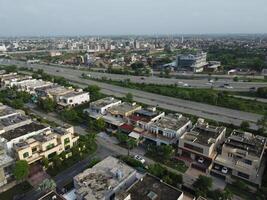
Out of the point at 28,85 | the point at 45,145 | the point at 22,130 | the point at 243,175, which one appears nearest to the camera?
the point at 243,175

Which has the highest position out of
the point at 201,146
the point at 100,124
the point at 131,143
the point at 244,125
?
the point at 201,146

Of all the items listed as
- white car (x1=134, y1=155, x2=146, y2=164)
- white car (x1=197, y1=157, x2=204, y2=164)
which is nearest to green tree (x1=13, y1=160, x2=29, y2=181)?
white car (x1=134, y1=155, x2=146, y2=164)

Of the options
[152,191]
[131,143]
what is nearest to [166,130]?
[131,143]

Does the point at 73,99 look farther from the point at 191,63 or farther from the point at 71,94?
the point at 191,63

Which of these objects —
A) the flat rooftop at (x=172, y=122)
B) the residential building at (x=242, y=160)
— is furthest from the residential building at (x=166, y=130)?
the residential building at (x=242, y=160)

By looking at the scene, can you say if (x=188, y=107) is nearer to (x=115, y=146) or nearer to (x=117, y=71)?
(x=115, y=146)

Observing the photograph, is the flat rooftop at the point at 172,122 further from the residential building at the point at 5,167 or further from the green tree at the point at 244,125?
the residential building at the point at 5,167

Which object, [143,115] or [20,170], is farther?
[143,115]

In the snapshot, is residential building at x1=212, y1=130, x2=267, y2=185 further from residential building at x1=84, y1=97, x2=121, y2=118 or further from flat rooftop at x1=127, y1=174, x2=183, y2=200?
residential building at x1=84, y1=97, x2=121, y2=118
